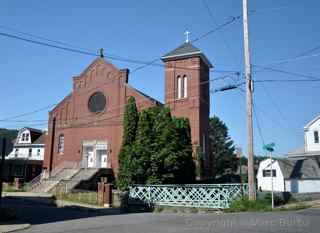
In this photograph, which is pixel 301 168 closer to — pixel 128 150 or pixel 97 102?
pixel 128 150

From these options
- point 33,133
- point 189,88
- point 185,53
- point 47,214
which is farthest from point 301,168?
point 33,133

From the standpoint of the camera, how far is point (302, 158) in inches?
1735

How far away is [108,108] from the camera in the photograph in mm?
39938

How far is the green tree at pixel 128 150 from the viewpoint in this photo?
1097 inches

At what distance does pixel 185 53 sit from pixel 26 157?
30580 millimetres

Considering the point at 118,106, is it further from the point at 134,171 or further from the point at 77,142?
the point at 134,171

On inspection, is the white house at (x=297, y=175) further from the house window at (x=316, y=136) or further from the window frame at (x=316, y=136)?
the house window at (x=316, y=136)

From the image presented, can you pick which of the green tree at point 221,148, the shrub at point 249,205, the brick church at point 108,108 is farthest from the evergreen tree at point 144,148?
the green tree at point 221,148

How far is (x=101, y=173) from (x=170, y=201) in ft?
50.1

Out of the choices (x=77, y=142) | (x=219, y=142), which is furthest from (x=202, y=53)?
(x=219, y=142)

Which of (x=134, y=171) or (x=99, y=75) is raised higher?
(x=99, y=75)

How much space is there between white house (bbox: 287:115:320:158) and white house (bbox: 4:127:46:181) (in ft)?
110

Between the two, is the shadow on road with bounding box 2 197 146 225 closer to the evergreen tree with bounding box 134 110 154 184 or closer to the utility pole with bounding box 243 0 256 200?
the evergreen tree with bounding box 134 110 154 184

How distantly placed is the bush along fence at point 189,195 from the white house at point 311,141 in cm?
2617
